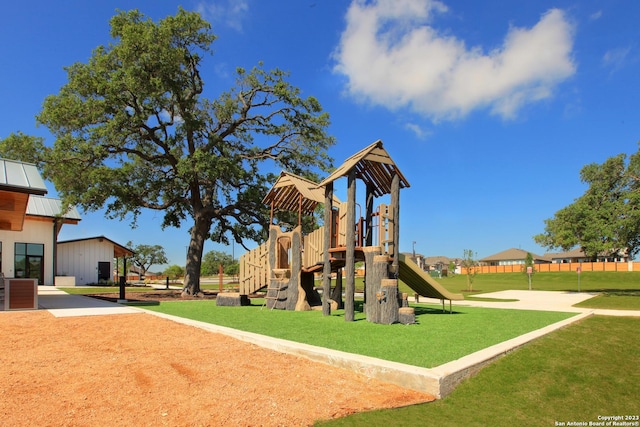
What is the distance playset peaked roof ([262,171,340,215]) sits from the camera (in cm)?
1476

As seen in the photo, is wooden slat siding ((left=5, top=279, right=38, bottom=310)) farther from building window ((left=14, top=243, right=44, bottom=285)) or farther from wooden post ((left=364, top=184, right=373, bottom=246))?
building window ((left=14, top=243, right=44, bottom=285))

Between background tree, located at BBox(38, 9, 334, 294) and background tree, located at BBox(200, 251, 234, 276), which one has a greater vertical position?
background tree, located at BBox(38, 9, 334, 294)

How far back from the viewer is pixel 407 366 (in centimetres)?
608

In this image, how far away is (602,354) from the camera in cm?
805

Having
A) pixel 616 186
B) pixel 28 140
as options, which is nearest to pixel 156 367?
pixel 28 140

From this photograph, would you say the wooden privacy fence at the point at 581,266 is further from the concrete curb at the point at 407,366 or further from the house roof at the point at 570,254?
the concrete curb at the point at 407,366

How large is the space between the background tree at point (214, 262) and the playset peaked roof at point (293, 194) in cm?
6300

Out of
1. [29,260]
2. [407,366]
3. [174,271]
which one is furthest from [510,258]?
[407,366]

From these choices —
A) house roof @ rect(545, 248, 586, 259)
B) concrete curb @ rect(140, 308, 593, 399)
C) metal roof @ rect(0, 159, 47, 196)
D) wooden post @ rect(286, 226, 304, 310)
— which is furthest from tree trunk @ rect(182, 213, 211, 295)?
house roof @ rect(545, 248, 586, 259)

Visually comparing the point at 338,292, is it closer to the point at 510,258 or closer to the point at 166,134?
the point at 166,134

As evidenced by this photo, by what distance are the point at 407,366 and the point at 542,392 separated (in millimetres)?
1921

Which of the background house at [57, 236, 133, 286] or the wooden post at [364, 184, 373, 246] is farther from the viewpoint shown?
the background house at [57, 236, 133, 286]

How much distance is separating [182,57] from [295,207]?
8.75 meters

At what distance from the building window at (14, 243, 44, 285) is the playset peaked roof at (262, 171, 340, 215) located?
22.4 meters
